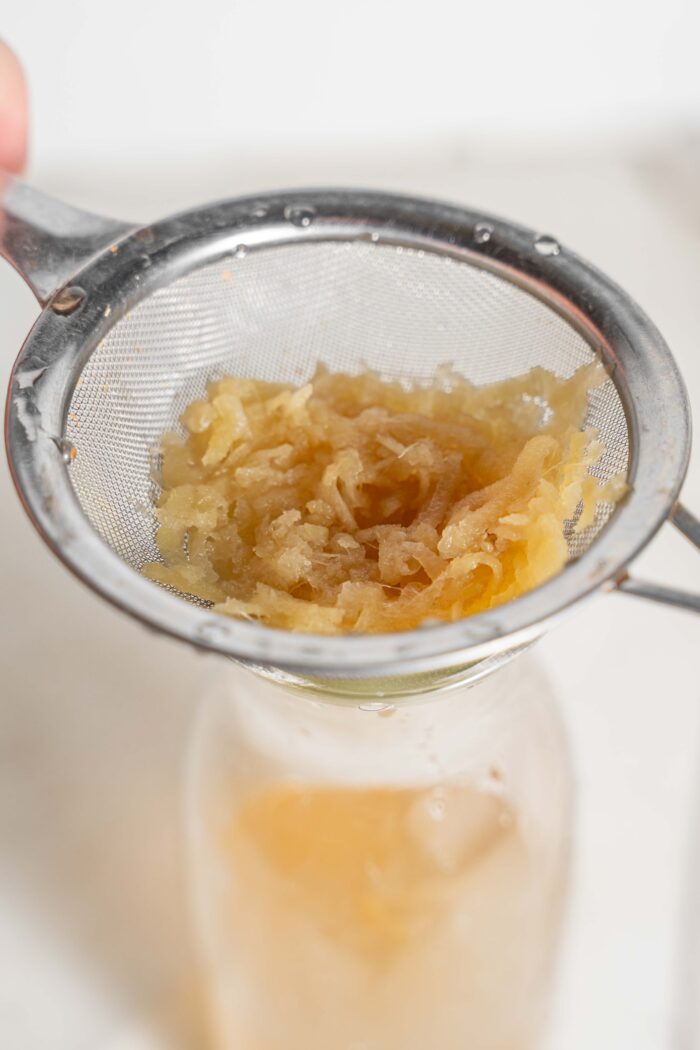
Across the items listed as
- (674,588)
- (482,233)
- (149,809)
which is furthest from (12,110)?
(674,588)

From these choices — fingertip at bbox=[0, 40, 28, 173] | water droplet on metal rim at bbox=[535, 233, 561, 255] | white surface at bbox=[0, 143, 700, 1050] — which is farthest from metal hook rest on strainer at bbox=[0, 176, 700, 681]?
white surface at bbox=[0, 143, 700, 1050]

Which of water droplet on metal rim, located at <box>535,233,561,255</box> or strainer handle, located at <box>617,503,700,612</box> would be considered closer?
strainer handle, located at <box>617,503,700,612</box>

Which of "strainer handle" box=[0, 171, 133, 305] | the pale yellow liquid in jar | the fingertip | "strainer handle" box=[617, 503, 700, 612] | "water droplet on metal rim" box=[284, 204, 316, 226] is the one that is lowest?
the pale yellow liquid in jar

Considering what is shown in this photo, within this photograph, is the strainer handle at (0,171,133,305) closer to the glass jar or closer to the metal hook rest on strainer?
the metal hook rest on strainer

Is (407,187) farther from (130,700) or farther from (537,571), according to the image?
(537,571)

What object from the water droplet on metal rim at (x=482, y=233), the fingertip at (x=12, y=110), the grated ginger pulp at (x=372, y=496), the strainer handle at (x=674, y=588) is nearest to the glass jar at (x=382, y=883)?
the grated ginger pulp at (x=372, y=496)

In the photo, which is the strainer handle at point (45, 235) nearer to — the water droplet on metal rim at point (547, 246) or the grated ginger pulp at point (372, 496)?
the grated ginger pulp at point (372, 496)
